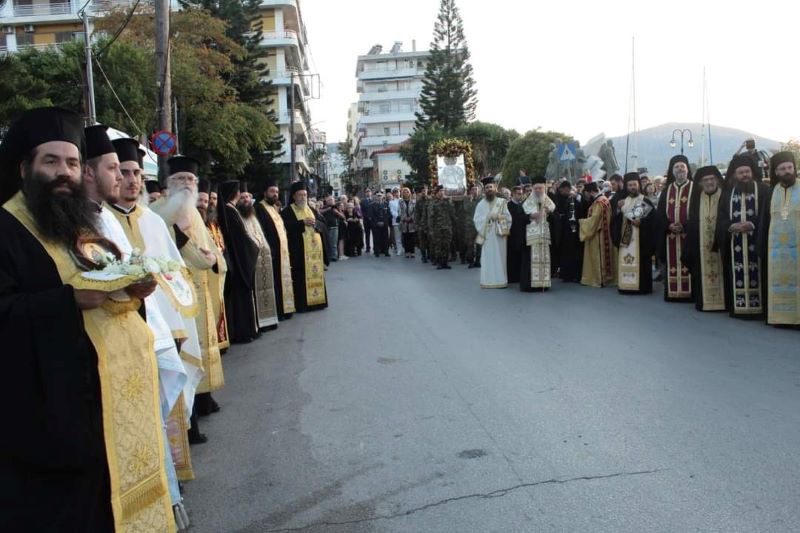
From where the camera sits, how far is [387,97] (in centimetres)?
10669

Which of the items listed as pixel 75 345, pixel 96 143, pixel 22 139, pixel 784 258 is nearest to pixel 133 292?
pixel 75 345

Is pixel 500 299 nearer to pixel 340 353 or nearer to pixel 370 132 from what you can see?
pixel 340 353

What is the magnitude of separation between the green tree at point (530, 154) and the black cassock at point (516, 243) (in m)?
25.7

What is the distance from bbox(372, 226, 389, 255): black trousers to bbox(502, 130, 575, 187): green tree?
17.6m

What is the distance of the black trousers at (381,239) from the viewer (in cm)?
2358

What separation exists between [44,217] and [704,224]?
31.0 ft

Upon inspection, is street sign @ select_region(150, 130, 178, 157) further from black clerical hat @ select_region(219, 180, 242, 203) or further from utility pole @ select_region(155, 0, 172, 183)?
black clerical hat @ select_region(219, 180, 242, 203)

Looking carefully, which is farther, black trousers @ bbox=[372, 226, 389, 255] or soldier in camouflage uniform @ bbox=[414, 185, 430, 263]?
black trousers @ bbox=[372, 226, 389, 255]

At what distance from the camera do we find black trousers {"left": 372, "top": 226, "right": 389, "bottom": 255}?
2358 centimetres

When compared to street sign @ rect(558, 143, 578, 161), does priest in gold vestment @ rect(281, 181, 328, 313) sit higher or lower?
lower

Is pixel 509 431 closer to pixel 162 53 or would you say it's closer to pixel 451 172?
pixel 162 53

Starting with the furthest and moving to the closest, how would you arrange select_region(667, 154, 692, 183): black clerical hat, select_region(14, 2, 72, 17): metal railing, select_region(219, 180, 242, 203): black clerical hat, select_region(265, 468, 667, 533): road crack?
select_region(14, 2, 72, 17): metal railing, select_region(667, 154, 692, 183): black clerical hat, select_region(219, 180, 242, 203): black clerical hat, select_region(265, 468, 667, 533): road crack

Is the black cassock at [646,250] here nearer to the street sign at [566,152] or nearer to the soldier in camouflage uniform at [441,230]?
the soldier in camouflage uniform at [441,230]

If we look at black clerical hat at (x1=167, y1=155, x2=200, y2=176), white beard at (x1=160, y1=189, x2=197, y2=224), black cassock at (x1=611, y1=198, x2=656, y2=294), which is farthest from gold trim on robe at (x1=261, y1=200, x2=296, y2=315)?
black cassock at (x1=611, y1=198, x2=656, y2=294)
